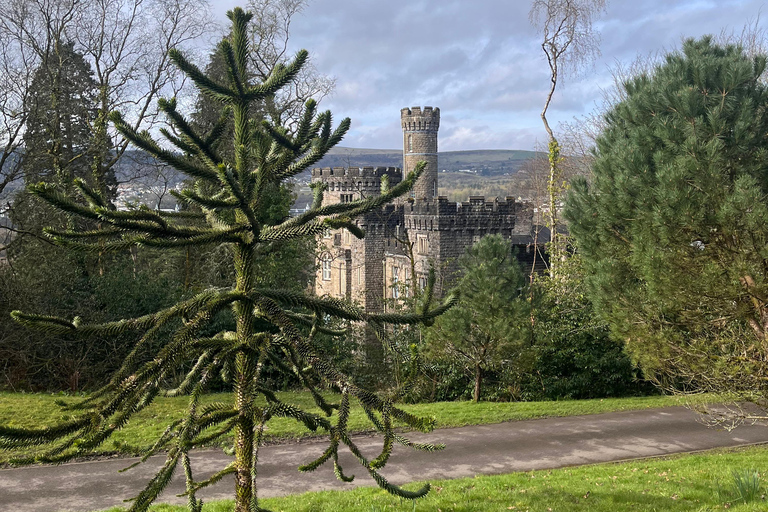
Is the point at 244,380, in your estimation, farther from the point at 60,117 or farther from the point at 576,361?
the point at 60,117

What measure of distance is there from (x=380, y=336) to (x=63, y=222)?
684 inches

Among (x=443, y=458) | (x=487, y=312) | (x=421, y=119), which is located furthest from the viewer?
(x=421, y=119)

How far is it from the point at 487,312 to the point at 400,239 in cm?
1039

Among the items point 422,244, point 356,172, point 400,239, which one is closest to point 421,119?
point 356,172

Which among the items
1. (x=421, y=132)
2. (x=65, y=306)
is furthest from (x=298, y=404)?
(x=421, y=132)

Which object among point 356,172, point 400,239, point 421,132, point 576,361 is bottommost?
point 576,361

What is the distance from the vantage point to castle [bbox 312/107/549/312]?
28391mm

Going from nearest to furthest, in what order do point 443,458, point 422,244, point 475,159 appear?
point 443,458 < point 422,244 < point 475,159

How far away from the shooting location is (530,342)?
1759 centimetres

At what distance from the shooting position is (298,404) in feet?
50.7

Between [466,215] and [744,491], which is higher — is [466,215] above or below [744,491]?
above

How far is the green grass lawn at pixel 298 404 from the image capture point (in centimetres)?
1289

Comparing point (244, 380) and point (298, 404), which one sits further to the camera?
point (298, 404)

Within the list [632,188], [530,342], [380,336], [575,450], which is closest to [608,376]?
[530,342]
